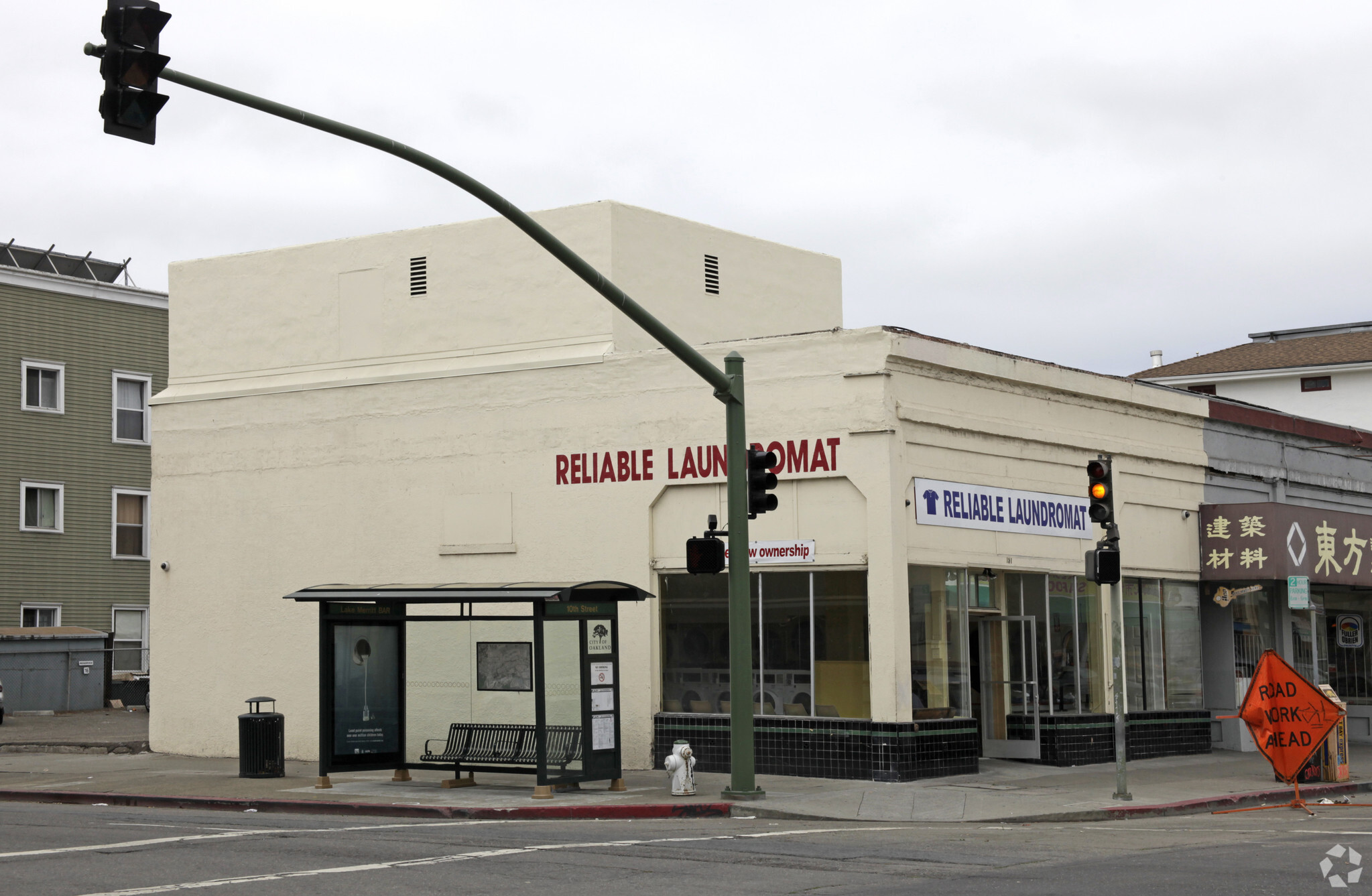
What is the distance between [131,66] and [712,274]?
585 inches

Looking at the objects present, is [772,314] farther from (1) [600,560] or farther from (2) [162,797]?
(2) [162,797]

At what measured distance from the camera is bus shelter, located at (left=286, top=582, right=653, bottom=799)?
19.4m

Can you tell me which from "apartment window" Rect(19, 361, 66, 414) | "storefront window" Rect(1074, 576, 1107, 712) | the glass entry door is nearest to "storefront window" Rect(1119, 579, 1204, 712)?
"storefront window" Rect(1074, 576, 1107, 712)

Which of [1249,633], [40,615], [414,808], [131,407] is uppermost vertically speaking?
[131,407]

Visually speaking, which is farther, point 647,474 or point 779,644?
point 647,474

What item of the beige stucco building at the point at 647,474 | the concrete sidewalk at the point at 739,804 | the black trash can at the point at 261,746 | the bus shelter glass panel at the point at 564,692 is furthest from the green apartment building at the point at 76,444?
the bus shelter glass panel at the point at 564,692

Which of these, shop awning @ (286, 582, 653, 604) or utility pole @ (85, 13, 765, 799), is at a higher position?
utility pole @ (85, 13, 765, 799)

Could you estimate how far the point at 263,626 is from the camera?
26234 mm

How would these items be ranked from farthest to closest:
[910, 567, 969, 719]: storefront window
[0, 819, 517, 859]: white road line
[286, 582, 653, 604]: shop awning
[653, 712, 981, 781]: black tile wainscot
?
[910, 567, 969, 719]: storefront window, [653, 712, 981, 781]: black tile wainscot, [286, 582, 653, 604]: shop awning, [0, 819, 517, 859]: white road line

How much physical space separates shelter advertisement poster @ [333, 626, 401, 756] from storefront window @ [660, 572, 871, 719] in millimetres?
4029

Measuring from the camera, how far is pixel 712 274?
26.3m

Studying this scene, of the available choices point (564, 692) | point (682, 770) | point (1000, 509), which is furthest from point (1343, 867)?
point (1000, 509)

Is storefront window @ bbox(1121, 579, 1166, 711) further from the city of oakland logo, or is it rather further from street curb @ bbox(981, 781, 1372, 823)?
the city of oakland logo

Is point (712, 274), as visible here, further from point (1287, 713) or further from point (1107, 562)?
point (1287, 713)
